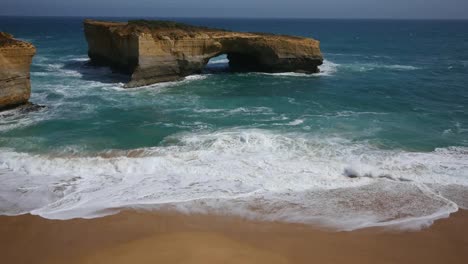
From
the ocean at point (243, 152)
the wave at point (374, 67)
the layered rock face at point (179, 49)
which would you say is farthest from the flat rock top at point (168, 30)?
the wave at point (374, 67)

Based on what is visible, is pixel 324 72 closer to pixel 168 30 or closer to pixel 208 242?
pixel 168 30

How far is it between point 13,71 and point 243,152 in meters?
12.6

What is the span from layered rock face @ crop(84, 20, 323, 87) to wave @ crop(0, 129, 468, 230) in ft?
39.4

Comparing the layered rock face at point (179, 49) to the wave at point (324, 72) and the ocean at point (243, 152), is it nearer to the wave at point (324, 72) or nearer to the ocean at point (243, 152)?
the wave at point (324, 72)

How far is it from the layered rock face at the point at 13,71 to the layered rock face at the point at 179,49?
24.0ft

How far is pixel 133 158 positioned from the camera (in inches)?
617

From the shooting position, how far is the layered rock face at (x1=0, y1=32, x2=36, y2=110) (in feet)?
65.1

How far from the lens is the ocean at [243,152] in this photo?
12594 millimetres

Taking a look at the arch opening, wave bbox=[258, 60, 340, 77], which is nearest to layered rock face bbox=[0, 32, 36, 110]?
the arch opening

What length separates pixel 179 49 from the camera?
28.9 metres

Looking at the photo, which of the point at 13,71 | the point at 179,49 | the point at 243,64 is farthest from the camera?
the point at 243,64

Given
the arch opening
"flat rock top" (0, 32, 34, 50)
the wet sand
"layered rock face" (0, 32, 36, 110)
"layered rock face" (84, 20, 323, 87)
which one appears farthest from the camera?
the arch opening

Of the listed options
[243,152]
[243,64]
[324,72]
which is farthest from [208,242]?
[324,72]

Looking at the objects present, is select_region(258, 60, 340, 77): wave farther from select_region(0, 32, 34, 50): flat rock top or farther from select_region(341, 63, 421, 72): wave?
select_region(0, 32, 34, 50): flat rock top
